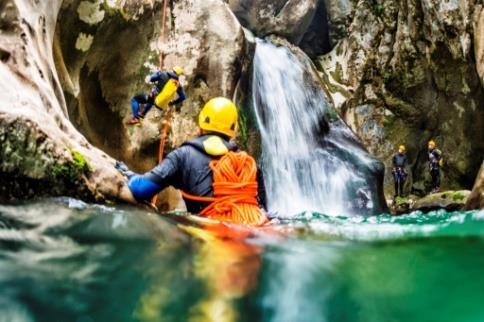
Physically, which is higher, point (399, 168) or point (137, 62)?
point (137, 62)

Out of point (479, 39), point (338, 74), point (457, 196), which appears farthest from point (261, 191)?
point (338, 74)

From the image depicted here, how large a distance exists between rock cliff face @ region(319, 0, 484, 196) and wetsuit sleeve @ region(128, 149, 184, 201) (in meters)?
13.1

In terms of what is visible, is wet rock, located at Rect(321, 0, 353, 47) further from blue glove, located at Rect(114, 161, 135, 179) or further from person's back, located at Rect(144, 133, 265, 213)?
person's back, located at Rect(144, 133, 265, 213)

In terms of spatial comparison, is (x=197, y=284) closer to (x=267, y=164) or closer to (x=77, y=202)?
(x=77, y=202)

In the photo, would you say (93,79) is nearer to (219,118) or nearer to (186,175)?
(219,118)

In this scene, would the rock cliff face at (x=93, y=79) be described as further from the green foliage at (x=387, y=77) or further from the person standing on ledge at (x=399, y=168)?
the green foliage at (x=387, y=77)

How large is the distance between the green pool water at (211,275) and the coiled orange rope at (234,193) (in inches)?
28.5

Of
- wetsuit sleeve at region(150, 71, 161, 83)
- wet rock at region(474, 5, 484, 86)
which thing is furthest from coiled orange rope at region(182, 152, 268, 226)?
wet rock at region(474, 5, 484, 86)

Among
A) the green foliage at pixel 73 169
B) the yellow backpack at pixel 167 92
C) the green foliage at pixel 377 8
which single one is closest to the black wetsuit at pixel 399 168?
the green foliage at pixel 377 8

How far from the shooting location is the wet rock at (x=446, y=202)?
12.9 meters

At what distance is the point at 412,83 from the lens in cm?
1912

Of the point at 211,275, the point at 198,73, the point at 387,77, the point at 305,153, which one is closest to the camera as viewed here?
the point at 211,275

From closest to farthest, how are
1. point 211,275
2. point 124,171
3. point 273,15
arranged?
point 211,275 → point 124,171 → point 273,15

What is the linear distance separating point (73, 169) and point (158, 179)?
29.5 inches
